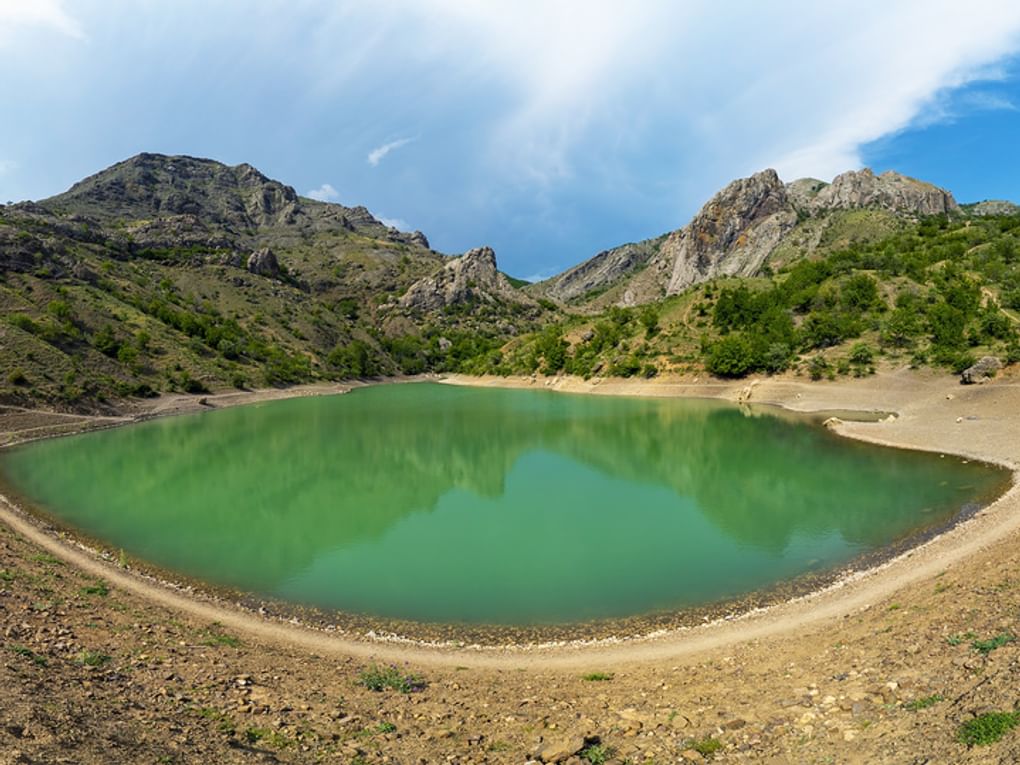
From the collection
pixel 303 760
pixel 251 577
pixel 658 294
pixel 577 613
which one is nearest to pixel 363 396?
pixel 251 577

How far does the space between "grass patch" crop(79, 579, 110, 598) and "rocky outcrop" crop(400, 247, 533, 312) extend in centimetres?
16231

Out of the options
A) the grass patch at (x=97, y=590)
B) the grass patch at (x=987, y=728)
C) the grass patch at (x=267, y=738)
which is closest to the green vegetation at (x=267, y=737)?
the grass patch at (x=267, y=738)

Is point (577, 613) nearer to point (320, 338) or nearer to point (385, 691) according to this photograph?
point (385, 691)

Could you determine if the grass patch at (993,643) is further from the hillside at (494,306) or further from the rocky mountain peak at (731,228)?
the rocky mountain peak at (731,228)

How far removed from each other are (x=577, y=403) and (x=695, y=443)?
105 feet

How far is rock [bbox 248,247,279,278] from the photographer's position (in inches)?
5822

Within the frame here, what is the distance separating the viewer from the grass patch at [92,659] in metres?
9.54

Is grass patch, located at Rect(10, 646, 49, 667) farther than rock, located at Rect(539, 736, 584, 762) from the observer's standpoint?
Yes

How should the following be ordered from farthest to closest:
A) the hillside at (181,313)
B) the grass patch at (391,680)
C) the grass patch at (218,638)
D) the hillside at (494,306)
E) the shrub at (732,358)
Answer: the shrub at (732,358) → the hillside at (181,313) → the hillside at (494,306) → the grass patch at (218,638) → the grass patch at (391,680)

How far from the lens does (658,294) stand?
193 metres

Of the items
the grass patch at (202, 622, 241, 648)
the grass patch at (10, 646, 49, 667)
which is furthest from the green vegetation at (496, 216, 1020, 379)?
the grass patch at (10, 646, 49, 667)

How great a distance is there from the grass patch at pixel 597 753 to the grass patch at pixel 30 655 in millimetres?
8671

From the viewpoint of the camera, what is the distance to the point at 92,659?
968 cm

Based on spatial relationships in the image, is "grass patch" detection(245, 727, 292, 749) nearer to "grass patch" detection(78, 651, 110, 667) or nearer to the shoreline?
"grass patch" detection(78, 651, 110, 667)
